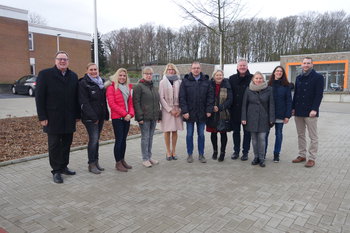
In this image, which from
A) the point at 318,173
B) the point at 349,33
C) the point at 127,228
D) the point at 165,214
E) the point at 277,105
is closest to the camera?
the point at 127,228

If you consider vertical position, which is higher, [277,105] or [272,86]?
[272,86]

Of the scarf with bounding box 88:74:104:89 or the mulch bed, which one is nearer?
the scarf with bounding box 88:74:104:89

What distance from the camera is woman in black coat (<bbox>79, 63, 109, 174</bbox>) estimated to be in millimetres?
4672

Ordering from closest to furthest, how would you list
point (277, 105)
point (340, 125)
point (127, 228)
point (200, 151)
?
point (127, 228), point (277, 105), point (200, 151), point (340, 125)

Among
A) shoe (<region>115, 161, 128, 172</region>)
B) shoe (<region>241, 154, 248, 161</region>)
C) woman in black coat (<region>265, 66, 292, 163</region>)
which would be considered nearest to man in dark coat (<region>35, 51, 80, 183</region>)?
shoe (<region>115, 161, 128, 172</region>)

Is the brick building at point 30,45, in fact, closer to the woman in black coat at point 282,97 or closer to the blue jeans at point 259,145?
the blue jeans at point 259,145

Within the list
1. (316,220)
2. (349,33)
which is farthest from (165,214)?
(349,33)

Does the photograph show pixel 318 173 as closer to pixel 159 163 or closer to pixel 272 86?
pixel 272 86

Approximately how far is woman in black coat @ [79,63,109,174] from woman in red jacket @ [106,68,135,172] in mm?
162

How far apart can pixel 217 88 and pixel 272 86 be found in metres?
1.11

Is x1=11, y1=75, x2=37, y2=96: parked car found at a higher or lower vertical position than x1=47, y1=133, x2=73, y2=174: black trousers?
higher

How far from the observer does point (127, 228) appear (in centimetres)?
315

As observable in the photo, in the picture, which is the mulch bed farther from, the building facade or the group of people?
the building facade

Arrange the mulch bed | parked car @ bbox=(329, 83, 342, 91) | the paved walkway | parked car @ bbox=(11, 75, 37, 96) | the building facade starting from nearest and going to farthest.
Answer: the paved walkway
the mulch bed
parked car @ bbox=(11, 75, 37, 96)
the building facade
parked car @ bbox=(329, 83, 342, 91)
